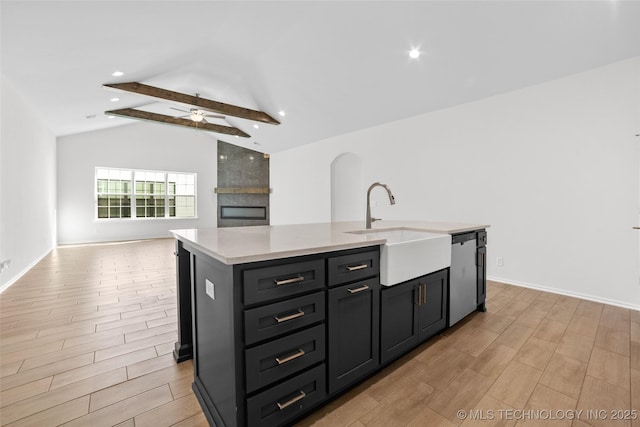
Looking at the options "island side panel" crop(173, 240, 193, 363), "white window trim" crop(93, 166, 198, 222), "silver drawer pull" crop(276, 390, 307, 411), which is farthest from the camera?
"white window trim" crop(93, 166, 198, 222)

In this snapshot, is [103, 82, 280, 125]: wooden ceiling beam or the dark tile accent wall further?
the dark tile accent wall

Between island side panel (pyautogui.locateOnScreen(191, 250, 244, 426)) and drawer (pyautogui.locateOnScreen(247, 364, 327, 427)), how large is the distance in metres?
0.07

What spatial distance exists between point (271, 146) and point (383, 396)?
7.49 meters

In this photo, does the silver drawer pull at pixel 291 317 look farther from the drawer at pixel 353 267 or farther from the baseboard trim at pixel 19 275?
the baseboard trim at pixel 19 275

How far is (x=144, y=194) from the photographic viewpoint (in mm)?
8438

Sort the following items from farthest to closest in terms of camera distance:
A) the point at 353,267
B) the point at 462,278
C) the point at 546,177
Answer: the point at 546,177 < the point at 462,278 < the point at 353,267

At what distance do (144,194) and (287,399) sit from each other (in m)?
8.93

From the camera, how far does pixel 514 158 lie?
360 centimetres

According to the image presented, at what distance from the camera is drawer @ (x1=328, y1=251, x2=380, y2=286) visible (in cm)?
142

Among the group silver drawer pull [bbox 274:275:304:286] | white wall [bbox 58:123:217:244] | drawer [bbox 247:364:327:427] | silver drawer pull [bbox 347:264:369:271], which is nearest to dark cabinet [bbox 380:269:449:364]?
silver drawer pull [bbox 347:264:369:271]

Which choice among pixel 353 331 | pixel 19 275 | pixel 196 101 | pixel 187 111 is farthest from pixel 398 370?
pixel 187 111

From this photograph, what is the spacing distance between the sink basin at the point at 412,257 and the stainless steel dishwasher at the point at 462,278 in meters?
0.19

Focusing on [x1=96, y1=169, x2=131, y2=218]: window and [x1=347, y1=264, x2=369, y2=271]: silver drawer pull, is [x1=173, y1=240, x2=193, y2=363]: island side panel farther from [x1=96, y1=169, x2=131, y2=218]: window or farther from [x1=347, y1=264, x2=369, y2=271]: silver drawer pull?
[x1=96, y1=169, x2=131, y2=218]: window

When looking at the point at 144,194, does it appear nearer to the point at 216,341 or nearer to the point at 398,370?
the point at 216,341
